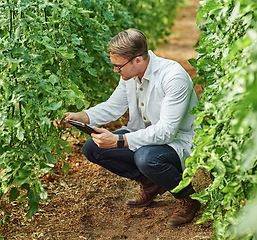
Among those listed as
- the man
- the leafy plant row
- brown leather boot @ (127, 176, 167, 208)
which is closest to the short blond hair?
the man

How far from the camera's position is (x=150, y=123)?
2.71 metres

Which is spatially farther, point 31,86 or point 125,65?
point 125,65

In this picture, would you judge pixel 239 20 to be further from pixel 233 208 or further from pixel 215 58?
pixel 233 208

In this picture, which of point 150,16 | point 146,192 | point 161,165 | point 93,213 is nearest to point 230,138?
point 161,165

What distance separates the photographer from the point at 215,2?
74.0 inches

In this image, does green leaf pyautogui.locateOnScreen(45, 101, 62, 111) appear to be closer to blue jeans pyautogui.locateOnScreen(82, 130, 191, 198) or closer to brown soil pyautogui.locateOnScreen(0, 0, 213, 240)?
blue jeans pyautogui.locateOnScreen(82, 130, 191, 198)

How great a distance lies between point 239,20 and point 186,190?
1161mm

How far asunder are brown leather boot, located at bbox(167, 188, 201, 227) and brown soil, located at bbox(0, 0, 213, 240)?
37 millimetres

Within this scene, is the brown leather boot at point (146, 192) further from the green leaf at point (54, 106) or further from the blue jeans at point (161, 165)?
the green leaf at point (54, 106)

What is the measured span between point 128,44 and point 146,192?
3.39 ft

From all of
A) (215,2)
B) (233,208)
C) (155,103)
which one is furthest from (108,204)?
(215,2)

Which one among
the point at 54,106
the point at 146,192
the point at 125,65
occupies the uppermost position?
the point at 125,65

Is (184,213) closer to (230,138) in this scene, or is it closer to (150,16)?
(230,138)

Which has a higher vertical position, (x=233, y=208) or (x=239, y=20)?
(x=239, y=20)
